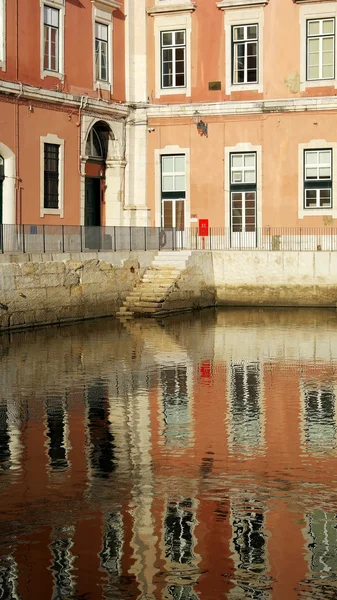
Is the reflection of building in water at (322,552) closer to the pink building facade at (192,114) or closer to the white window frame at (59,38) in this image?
the pink building facade at (192,114)

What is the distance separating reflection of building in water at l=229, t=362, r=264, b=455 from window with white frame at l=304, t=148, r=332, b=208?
48.3ft

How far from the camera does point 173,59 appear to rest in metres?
39.0

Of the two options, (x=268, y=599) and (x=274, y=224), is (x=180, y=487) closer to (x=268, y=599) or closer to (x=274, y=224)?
(x=268, y=599)

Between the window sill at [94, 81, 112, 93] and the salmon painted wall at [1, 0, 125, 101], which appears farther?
the window sill at [94, 81, 112, 93]

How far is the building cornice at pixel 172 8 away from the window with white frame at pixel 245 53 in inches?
66.6

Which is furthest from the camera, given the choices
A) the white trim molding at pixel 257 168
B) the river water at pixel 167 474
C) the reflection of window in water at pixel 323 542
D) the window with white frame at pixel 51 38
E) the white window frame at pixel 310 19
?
the white trim molding at pixel 257 168

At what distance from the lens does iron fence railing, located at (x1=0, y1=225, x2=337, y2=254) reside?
30047 millimetres

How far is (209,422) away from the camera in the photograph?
57.2 ft

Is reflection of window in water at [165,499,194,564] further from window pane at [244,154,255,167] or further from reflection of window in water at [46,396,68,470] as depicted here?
window pane at [244,154,255,167]

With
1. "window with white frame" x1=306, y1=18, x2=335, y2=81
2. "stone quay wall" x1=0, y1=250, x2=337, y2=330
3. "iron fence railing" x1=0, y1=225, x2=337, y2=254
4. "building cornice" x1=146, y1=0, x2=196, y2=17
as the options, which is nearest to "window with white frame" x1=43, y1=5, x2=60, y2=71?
"building cornice" x1=146, y1=0, x2=196, y2=17

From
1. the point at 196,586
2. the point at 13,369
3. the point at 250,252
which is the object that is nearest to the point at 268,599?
the point at 196,586

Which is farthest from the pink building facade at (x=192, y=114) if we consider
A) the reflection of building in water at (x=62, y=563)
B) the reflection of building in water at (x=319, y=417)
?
the reflection of building in water at (x=62, y=563)

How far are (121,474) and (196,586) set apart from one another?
3.85 m

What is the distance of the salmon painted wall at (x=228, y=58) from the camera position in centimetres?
3728
